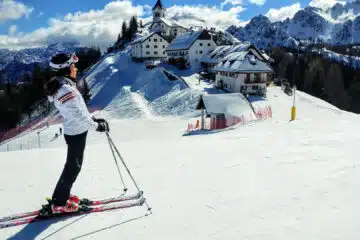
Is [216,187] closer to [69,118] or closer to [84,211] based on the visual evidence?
[84,211]

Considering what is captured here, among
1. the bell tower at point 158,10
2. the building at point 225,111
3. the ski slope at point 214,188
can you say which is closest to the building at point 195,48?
the building at point 225,111

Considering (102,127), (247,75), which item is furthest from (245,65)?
(102,127)

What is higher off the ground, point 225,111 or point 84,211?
point 84,211

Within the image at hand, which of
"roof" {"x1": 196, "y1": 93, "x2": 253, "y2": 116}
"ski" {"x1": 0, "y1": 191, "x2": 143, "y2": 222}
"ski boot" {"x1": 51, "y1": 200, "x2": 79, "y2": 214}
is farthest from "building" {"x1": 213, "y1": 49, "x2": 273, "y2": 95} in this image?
"ski boot" {"x1": 51, "y1": 200, "x2": 79, "y2": 214}

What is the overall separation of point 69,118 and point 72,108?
0.18m

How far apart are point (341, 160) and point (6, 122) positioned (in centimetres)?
7544

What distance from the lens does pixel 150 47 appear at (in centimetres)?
8306

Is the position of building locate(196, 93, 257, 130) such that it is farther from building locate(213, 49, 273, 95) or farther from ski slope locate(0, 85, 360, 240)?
building locate(213, 49, 273, 95)

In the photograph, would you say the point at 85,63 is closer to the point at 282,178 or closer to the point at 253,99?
the point at 253,99

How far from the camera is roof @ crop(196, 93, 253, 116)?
90.2ft

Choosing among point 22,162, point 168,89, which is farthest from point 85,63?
point 22,162

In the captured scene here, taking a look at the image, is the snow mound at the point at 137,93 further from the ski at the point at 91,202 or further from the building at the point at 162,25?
the building at the point at 162,25

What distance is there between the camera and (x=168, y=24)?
376ft

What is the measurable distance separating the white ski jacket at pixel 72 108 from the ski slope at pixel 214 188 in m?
1.43
